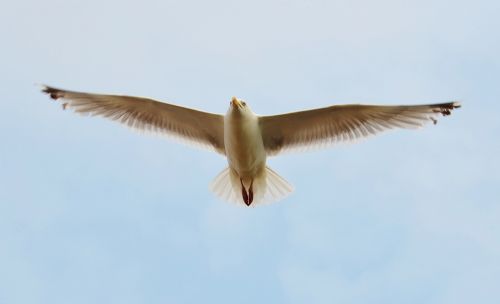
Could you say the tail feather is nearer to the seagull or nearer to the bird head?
the seagull

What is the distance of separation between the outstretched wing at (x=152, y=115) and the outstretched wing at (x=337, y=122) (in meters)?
0.72

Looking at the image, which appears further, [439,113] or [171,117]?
[171,117]

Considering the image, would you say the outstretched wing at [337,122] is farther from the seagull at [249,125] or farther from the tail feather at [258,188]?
the tail feather at [258,188]

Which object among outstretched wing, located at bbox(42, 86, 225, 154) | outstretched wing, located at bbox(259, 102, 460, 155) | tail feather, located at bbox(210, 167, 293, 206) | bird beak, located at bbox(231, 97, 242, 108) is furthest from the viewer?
tail feather, located at bbox(210, 167, 293, 206)

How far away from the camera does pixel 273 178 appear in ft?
46.2

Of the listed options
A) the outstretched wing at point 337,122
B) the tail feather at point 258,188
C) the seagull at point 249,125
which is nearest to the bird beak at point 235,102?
the seagull at point 249,125

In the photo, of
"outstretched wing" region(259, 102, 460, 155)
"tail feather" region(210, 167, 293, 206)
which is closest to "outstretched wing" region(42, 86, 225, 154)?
"tail feather" region(210, 167, 293, 206)

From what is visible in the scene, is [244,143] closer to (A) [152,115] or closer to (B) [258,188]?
(B) [258,188]

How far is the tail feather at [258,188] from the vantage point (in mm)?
13992

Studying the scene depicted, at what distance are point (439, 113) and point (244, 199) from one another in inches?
112

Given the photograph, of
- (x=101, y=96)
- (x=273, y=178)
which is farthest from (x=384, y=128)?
(x=101, y=96)

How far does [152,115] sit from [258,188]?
1.74m

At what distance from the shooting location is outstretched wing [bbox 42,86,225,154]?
44.5ft

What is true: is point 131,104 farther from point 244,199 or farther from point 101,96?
point 244,199
